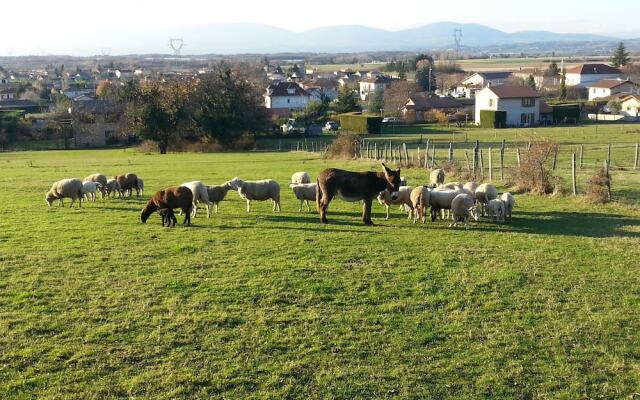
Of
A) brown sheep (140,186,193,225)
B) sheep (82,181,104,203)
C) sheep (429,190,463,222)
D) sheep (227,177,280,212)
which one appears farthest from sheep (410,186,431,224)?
sheep (82,181,104,203)

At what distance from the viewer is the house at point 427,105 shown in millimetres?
86062

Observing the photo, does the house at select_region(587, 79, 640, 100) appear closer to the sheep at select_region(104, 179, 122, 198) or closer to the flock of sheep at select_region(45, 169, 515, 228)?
the flock of sheep at select_region(45, 169, 515, 228)

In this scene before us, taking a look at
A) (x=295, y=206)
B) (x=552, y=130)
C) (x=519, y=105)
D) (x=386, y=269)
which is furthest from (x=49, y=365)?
(x=519, y=105)

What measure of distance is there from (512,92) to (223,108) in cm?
3861

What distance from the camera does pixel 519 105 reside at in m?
80.1

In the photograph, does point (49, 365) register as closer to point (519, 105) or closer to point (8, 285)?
point (8, 285)

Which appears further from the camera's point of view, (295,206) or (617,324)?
(295,206)

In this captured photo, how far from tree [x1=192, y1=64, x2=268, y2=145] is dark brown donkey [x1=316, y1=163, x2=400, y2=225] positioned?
4272 centimetres

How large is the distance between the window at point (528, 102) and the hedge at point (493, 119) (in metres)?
4.22

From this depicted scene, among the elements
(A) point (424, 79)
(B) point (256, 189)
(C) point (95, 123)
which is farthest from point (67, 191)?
(A) point (424, 79)

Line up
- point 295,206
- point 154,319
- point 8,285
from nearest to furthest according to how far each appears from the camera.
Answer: point 154,319 < point 8,285 < point 295,206

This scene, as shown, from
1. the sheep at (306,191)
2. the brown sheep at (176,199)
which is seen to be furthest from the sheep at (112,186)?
the sheep at (306,191)

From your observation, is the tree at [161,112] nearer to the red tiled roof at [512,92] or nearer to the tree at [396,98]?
the tree at [396,98]

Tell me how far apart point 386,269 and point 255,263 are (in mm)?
2789
